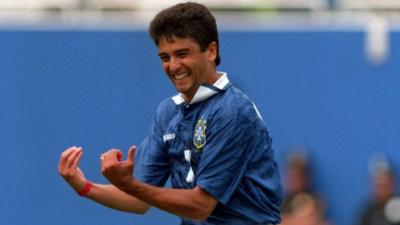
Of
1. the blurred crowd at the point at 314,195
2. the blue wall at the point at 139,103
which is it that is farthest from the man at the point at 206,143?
the blue wall at the point at 139,103

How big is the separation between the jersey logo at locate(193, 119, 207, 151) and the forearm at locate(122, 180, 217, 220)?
180 millimetres

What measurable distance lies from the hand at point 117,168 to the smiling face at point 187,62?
0.44 m

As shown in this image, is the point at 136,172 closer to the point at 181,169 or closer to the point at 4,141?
the point at 181,169

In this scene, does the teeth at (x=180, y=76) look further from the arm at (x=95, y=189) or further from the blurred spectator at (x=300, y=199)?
the blurred spectator at (x=300, y=199)

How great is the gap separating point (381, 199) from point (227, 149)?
4143 mm

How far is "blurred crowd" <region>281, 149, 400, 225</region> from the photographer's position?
9.91 m

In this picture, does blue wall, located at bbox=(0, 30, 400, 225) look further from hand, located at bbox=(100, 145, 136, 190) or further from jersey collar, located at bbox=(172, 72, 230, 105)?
hand, located at bbox=(100, 145, 136, 190)

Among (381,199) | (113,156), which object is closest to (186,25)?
(113,156)

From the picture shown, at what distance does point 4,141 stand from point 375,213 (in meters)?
2.71

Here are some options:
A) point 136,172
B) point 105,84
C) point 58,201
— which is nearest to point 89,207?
point 58,201

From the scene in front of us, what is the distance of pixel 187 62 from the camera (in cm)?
594

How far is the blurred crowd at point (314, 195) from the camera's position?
991cm

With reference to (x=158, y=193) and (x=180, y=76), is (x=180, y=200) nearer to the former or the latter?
(x=158, y=193)

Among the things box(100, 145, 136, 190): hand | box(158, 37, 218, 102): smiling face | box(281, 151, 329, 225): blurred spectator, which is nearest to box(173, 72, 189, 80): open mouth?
box(158, 37, 218, 102): smiling face
